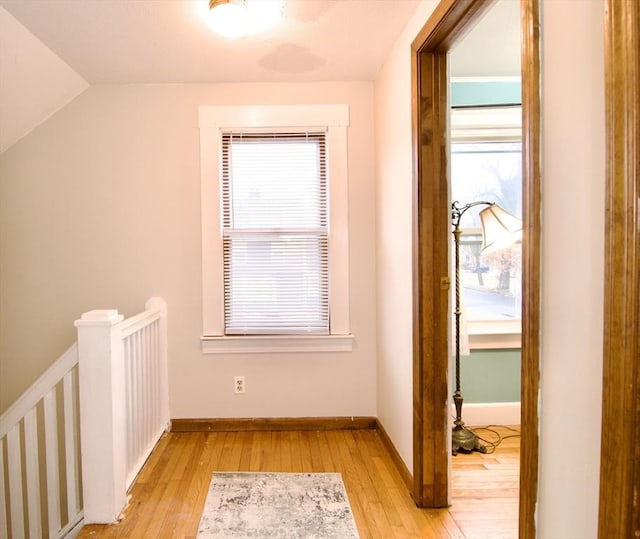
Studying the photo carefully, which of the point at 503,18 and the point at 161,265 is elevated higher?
the point at 503,18

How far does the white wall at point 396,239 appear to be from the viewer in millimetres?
2049

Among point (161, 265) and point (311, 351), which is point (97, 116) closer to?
point (161, 265)

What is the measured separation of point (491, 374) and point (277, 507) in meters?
1.72

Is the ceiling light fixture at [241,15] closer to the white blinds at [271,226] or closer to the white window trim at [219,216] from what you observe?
the white window trim at [219,216]

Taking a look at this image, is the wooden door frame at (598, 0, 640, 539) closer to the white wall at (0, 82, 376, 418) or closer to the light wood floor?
the light wood floor

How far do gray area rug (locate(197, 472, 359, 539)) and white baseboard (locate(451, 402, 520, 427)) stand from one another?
3.73 ft

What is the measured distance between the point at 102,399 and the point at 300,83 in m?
2.23

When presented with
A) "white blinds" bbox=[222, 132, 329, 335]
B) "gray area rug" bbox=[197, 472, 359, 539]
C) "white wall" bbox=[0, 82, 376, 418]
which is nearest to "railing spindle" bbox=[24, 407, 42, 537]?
"white wall" bbox=[0, 82, 376, 418]

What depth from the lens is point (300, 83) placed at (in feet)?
9.04

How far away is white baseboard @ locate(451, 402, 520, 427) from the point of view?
2830mm

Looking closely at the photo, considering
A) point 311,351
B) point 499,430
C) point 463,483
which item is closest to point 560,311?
point 463,483

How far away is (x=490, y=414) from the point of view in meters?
2.84

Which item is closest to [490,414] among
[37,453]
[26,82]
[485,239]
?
[485,239]

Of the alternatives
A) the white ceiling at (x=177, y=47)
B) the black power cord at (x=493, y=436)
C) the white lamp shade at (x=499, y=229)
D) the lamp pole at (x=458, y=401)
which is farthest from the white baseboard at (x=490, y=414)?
the white ceiling at (x=177, y=47)
